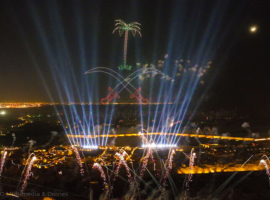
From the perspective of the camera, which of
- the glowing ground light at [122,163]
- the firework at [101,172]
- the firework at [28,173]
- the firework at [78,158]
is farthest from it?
the firework at [78,158]

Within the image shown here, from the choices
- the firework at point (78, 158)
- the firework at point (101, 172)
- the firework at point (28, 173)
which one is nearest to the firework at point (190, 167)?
the firework at point (101, 172)

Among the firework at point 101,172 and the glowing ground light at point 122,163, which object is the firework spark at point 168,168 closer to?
the glowing ground light at point 122,163

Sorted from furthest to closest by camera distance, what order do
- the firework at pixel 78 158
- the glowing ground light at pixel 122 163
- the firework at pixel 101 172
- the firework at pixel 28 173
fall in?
the firework at pixel 78 158, the glowing ground light at pixel 122 163, the firework at pixel 101 172, the firework at pixel 28 173

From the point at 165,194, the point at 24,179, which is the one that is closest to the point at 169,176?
the point at 165,194

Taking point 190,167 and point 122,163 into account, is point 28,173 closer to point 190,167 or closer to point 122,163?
point 122,163

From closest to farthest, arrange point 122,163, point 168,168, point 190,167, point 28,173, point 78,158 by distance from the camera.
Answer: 1. point 28,173
2. point 168,168
3. point 190,167
4. point 122,163
5. point 78,158

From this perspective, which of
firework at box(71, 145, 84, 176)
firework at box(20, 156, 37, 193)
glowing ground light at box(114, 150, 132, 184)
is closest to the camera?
firework at box(20, 156, 37, 193)

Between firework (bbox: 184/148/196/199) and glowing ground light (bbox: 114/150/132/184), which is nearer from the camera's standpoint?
firework (bbox: 184/148/196/199)

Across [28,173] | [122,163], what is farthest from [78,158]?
[28,173]

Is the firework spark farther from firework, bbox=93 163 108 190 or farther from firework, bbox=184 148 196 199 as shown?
firework, bbox=93 163 108 190

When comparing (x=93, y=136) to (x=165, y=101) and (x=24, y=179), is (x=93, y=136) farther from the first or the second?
(x=165, y=101)

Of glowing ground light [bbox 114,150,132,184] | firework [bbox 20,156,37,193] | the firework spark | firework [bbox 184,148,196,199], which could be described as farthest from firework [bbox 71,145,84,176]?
firework [bbox 184,148,196,199]
